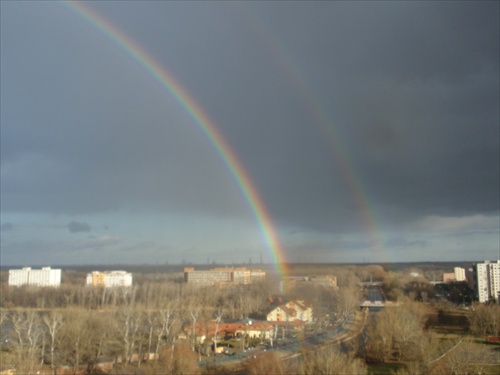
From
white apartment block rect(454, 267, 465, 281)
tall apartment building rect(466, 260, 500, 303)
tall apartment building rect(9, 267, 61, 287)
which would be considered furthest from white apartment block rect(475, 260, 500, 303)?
tall apartment building rect(9, 267, 61, 287)

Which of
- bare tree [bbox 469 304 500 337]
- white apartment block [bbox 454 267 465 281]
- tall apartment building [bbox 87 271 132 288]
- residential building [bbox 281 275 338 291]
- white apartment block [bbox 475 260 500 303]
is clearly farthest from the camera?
tall apartment building [bbox 87 271 132 288]

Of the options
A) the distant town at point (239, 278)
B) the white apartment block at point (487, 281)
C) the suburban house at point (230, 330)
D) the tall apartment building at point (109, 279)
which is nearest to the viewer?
the suburban house at point (230, 330)

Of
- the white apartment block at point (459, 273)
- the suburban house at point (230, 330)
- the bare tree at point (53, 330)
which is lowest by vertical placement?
the suburban house at point (230, 330)

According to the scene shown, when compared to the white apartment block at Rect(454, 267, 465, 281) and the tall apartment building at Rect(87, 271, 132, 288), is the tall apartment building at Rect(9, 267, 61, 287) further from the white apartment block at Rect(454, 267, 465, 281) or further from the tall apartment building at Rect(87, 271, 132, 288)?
the white apartment block at Rect(454, 267, 465, 281)

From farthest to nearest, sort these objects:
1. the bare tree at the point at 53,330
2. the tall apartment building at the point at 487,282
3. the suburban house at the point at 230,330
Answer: the tall apartment building at the point at 487,282 → the suburban house at the point at 230,330 → the bare tree at the point at 53,330

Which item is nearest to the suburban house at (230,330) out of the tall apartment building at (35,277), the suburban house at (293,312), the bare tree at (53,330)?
the suburban house at (293,312)

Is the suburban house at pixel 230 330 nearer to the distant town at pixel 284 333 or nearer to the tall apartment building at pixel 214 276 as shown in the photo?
the distant town at pixel 284 333

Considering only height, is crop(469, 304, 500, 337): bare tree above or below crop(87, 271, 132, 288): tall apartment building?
above
